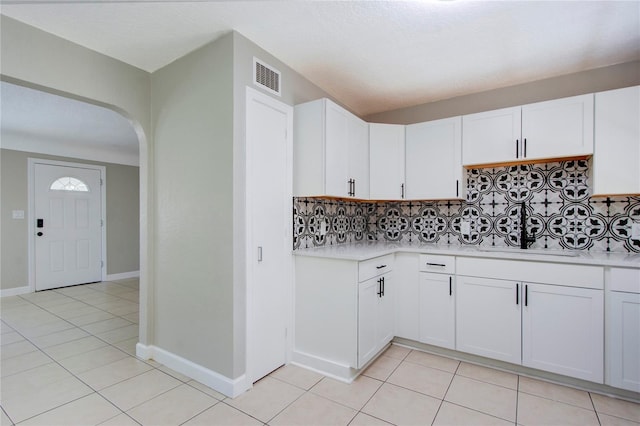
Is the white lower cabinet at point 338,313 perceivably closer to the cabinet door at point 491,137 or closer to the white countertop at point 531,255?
the white countertop at point 531,255

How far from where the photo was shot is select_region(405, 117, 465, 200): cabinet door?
2.96 meters

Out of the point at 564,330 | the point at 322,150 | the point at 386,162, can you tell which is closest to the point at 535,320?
the point at 564,330

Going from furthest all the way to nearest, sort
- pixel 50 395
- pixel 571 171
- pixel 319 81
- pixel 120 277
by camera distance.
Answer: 1. pixel 120 277
2. pixel 319 81
3. pixel 571 171
4. pixel 50 395

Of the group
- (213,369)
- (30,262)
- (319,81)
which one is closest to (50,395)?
(213,369)

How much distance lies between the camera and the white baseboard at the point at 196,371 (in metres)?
2.06

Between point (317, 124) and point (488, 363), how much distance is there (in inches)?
95.1

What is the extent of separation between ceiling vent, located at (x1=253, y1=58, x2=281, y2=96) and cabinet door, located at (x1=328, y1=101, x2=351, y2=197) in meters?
0.44

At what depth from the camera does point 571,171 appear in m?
2.68

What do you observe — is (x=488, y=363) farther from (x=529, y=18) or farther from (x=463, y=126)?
(x=529, y=18)

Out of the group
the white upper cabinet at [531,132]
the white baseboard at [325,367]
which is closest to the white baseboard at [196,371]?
the white baseboard at [325,367]

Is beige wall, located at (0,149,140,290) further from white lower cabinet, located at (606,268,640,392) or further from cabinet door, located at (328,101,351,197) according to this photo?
white lower cabinet, located at (606,268,640,392)

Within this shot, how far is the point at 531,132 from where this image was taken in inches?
103

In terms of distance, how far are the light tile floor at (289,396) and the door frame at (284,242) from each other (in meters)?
0.25

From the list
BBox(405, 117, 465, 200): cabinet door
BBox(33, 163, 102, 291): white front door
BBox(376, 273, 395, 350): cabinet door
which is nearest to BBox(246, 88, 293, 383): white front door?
BBox(376, 273, 395, 350): cabinet door
